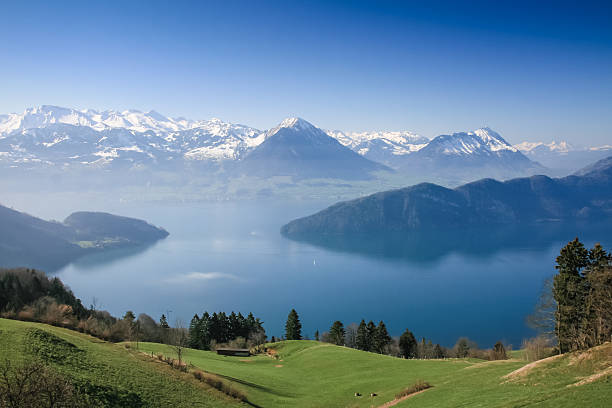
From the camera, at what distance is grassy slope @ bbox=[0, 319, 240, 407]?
63.8ft

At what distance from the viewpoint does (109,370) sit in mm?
20953

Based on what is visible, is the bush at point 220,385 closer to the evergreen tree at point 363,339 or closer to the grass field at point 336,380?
the grass field at point 336,380

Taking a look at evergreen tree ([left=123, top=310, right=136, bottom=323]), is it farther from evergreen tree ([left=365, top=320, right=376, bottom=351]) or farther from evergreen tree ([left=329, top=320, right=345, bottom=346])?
evergreen tree ([left=365, top=320, right=376, bottom=351])

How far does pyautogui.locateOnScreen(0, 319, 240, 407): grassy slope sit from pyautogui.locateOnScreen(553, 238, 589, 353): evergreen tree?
22.2 m

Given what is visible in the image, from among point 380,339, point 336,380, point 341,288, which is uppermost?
point 336,380

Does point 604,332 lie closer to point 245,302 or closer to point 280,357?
point 280,357

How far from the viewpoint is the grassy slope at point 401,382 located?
1510 centimetres

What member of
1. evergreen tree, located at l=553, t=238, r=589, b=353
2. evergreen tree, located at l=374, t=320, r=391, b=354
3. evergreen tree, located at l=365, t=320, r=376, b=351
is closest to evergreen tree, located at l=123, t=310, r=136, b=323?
evergreen tree, located at l=365, t=320, r=376, b=351

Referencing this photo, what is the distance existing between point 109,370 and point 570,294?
97.7 ft

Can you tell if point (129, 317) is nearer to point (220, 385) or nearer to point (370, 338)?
point (370, 338)

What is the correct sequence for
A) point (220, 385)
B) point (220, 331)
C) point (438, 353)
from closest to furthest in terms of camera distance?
1. point (220, 385)
2. point (438, 353)
3. point (220, 331)

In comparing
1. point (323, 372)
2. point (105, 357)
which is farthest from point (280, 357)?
point (105, 357)

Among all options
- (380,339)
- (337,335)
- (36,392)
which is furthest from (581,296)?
(337,335)

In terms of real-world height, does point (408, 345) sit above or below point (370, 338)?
below
